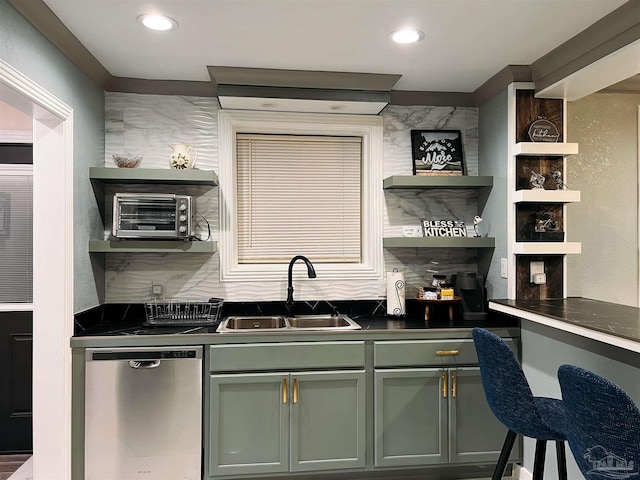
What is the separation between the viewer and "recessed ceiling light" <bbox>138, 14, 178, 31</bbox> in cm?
225

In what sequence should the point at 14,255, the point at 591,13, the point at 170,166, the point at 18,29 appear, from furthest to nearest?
the point at 14,255 < the point at 170,166 < the point at 591,13 < the point at 18,29

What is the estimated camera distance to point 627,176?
10.2 ft

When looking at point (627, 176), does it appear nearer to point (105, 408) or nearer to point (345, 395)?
point (345, 395)

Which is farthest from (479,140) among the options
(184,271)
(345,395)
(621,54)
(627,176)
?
(184,271)

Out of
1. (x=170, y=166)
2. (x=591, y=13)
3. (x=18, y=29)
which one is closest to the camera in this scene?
(x=18, y=29)

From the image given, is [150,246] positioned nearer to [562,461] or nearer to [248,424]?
[248,424]

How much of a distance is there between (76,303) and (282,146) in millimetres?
1630

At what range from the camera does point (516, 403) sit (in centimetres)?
193

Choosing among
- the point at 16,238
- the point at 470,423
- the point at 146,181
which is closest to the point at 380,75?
the point at 146,181

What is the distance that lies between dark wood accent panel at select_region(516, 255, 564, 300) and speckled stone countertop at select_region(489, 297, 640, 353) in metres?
0.07

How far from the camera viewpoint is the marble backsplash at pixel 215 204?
10.3 ft

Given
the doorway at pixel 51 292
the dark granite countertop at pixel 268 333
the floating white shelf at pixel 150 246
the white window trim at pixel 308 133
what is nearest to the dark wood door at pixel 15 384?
the dark granite countertop at pixel 268 333

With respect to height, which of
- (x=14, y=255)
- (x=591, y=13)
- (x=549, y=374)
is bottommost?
(x=549, y=374)

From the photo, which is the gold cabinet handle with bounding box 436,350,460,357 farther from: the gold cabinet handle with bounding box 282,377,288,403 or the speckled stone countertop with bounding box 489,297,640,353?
the gold cabinet handle with bounding box 282,377,288,403
